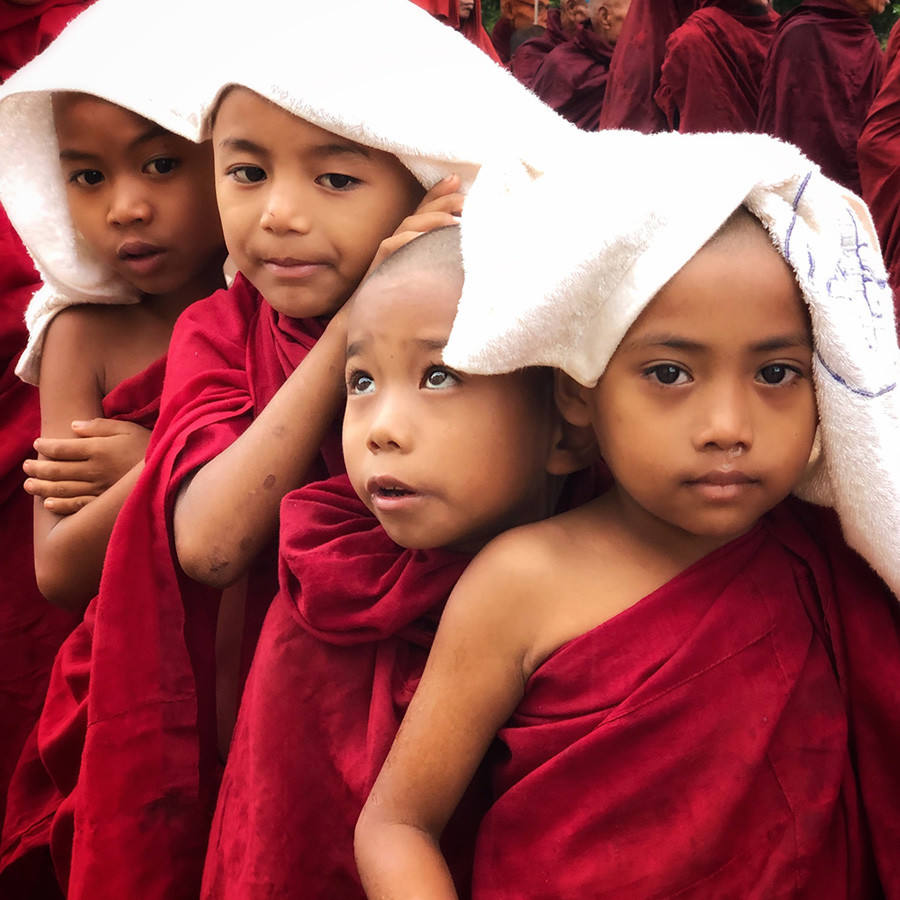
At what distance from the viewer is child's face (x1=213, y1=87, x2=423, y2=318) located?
4.03 feet

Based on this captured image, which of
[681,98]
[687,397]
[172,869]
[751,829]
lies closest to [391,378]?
[687,397]

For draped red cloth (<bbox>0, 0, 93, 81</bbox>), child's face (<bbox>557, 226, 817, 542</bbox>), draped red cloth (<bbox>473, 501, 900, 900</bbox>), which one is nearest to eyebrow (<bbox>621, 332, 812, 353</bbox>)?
child's face (<bbox>557, 226, 817, 542</bbox>)

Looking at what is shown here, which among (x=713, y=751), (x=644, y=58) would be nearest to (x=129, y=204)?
(x=713, y=751)

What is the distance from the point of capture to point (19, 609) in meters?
2.11

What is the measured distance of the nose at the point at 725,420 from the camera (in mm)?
910

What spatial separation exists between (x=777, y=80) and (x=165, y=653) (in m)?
4.00

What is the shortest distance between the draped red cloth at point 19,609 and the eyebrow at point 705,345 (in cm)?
161

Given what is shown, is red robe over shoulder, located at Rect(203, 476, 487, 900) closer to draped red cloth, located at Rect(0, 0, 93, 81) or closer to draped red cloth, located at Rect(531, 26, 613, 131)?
draped red cloth, located at Rect(0, 0, 93, 81)

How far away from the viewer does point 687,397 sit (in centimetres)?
94

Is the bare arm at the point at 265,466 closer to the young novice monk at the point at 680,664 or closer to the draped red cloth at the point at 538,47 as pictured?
the young novice monk at the point at 680,664

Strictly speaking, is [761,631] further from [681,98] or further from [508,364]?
[681,98]

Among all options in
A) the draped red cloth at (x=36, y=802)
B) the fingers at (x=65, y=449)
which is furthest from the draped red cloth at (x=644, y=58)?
the fingers at (x=65, y=449)

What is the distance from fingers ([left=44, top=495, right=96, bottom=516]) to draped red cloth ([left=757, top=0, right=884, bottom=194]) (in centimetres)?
372

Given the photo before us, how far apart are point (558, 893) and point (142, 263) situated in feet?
3.80
